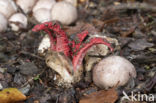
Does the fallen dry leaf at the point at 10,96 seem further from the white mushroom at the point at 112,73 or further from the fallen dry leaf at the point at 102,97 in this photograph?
the white mushroom at the point at 112,73

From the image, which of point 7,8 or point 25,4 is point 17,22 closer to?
point 7,8

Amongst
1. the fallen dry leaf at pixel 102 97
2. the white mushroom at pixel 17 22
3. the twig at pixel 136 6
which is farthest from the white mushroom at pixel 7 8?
the fallen dry leaf at pixel 102 97

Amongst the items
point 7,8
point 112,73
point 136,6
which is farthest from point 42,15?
point 112,73

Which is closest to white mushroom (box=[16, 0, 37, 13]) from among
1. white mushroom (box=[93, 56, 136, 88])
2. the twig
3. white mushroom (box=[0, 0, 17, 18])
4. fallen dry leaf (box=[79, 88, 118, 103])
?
white mushroom (box=[0, 0, 17, 18])

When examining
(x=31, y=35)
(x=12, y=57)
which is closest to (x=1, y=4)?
(x=31, y=35)

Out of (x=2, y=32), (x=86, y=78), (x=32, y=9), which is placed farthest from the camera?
(x=32, y=9)

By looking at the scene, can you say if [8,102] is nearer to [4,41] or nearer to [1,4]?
[4,41]
